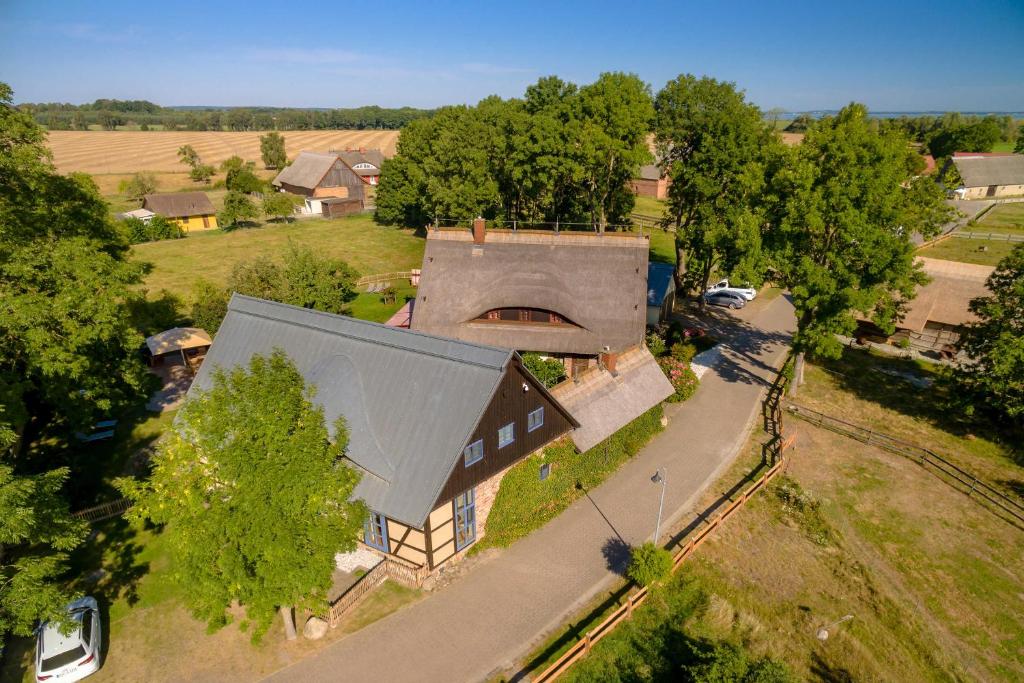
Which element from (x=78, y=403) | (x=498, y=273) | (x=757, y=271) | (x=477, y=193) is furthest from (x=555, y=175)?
(x=78, y=403)

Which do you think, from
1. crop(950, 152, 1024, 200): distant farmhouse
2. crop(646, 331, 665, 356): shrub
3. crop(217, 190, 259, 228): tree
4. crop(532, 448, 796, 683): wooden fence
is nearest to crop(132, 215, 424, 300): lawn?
crop(217, 190, 259, 228): tree

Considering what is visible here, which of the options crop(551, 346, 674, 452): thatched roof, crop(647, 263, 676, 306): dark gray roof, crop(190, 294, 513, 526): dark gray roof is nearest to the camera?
crop(190, 294, 513, 526): dark gray roof

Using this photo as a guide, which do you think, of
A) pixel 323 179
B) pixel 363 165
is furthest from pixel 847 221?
pixel 363 165

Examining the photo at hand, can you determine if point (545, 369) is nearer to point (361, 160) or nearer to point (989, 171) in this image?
point (361, 160)

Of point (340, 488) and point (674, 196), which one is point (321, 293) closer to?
point (340, 488)

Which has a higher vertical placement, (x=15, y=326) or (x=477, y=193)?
(x=477, y=193)

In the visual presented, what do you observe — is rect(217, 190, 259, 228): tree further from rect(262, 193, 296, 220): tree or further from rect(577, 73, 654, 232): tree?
rect(577, 73, 654, 232): tree
